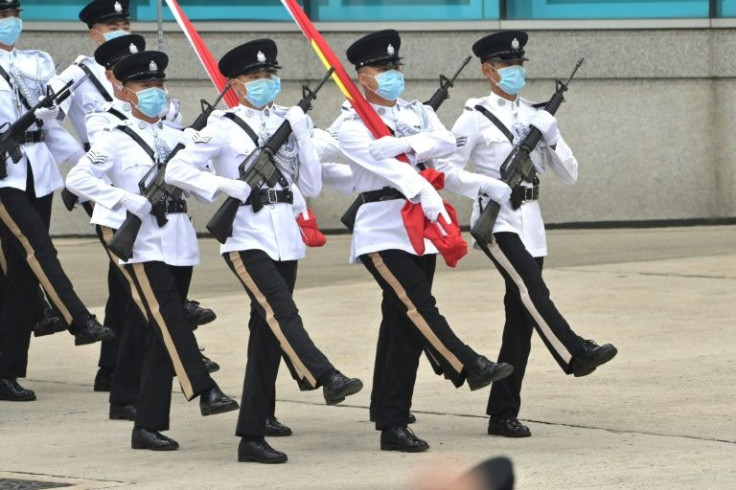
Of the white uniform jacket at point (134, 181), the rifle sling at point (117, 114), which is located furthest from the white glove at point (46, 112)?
the white uniform jacket at point (134, 181)

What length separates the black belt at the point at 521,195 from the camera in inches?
310

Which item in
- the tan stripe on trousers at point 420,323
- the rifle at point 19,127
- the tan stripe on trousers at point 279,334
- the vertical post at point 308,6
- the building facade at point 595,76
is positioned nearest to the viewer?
the tan stripe on trousers at point 279,334

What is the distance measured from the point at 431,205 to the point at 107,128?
1.60 metres

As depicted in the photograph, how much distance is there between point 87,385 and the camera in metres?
9.66

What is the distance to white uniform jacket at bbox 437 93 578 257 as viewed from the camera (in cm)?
786

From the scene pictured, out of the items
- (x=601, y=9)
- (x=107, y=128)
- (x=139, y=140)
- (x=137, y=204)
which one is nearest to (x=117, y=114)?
(x=107, y=128)

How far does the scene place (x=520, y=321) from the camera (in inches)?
310

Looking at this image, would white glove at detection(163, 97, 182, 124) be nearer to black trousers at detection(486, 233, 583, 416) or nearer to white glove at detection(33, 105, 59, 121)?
white glove at detection(33, 105, 59, 121)

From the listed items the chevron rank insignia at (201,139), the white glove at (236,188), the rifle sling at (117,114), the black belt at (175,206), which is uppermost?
the chevron rank insignia at (201,139)

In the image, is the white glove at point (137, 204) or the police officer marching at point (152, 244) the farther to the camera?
the white glove at point (137, 204)

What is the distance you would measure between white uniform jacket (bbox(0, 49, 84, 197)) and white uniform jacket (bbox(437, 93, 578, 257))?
8.04ft

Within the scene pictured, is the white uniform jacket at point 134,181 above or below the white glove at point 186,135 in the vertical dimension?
below

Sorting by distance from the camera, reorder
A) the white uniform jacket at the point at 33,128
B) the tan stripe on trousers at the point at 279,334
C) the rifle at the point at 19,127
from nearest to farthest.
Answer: the tan stripe on trousers at the point at 279,334, the rifle at the point at 19,127, the white uniform jacket at the point at 33,128

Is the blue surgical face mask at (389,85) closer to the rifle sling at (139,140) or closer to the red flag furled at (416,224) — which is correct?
the red flag furled at (416,224)
